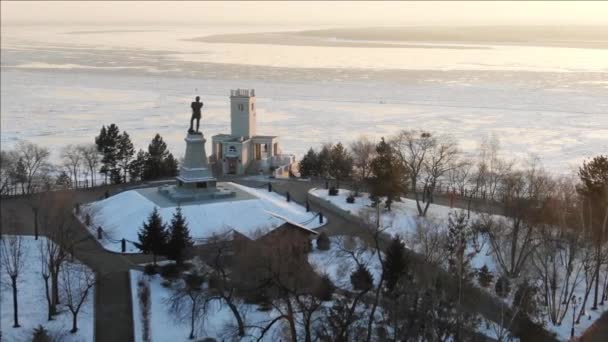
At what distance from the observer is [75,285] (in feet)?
78.8

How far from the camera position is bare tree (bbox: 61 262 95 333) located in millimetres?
21422

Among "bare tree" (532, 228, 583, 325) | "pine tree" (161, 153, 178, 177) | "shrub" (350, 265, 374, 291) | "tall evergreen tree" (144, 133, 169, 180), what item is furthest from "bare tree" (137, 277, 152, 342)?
"pine tree" (161, 153, 178, 177)

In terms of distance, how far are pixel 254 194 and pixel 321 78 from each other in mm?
57382

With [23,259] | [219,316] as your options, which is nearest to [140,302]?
[219,316]

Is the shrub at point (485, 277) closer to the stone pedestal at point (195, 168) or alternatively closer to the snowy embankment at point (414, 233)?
the snowy embankment at point (414, 233)

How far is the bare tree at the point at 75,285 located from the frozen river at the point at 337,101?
17.6 m

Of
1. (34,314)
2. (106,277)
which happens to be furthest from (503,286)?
(34,314)

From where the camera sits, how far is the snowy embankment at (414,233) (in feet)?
73.6

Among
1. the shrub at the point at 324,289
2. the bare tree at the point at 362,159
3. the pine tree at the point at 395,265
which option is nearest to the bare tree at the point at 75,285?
the shrub at the point at 324,289

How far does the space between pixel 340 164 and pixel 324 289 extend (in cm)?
1864

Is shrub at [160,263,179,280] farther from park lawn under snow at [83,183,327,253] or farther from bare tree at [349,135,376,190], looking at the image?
bare tree at [349,135,376,190]

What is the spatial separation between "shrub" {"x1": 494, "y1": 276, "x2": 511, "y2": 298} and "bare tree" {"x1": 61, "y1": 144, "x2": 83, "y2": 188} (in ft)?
81.6

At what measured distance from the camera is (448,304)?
19438mm

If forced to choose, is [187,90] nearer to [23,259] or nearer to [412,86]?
[412,86]
